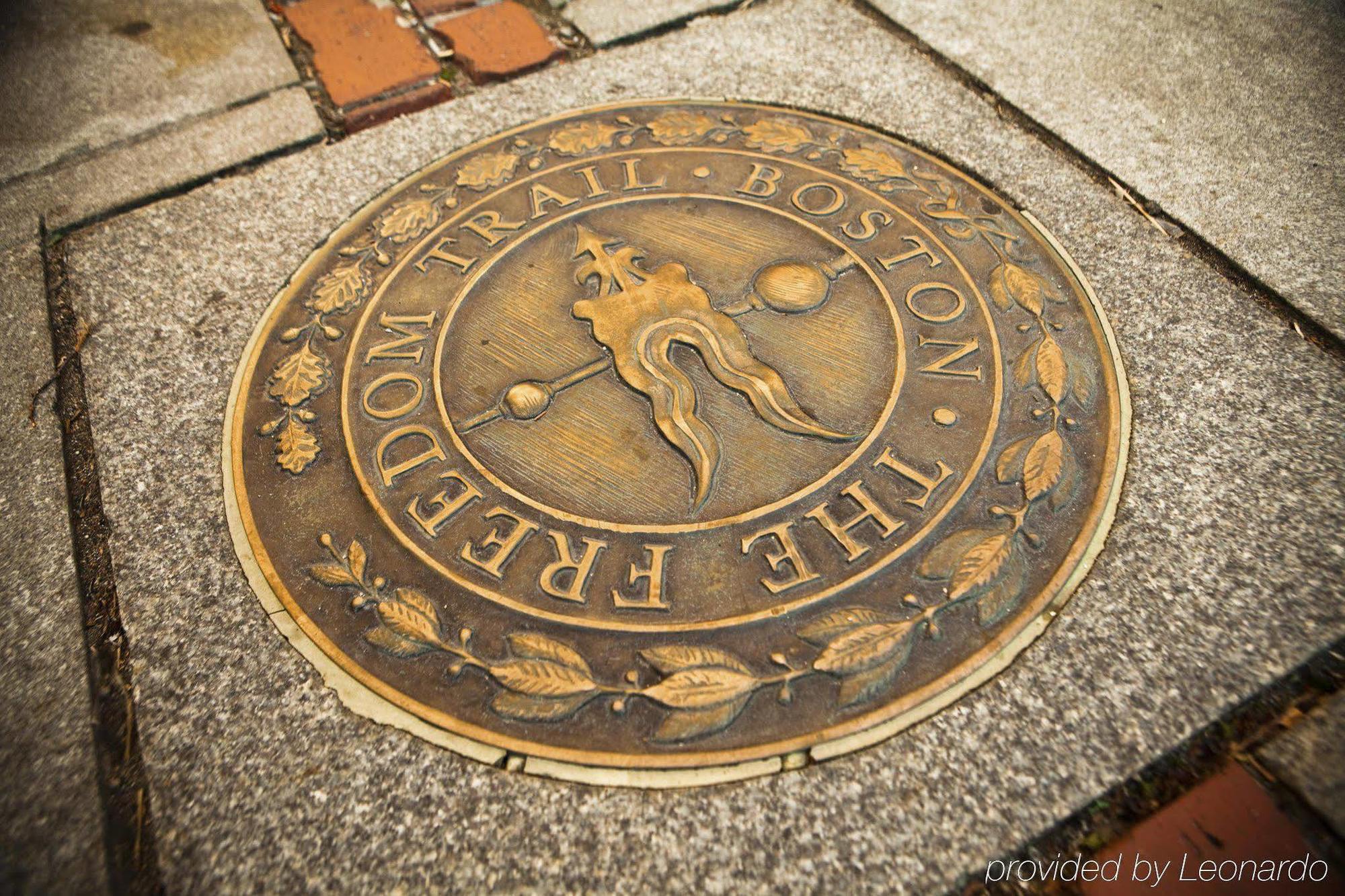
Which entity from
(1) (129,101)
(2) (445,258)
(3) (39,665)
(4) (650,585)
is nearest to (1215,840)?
(4) (650,585)

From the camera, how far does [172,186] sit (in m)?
2.08

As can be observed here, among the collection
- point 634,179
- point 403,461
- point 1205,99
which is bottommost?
point 403,461

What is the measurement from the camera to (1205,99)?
6.74 ft

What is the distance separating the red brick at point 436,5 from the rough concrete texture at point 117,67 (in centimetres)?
44

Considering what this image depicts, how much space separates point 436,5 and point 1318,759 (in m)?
2.85

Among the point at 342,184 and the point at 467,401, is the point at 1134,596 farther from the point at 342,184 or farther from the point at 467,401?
the point at 342,184

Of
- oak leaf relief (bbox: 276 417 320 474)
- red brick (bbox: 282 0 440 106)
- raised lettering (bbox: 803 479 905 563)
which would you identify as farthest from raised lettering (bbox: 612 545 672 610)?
red brick (bbox: 282 0 440 106)

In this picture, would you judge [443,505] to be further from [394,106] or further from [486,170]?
[394,106]

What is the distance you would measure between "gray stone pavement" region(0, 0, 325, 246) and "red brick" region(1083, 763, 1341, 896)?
95.3 inches

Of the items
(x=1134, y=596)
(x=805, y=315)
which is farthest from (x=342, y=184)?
(x=1134, y=596)

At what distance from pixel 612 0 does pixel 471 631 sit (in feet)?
6.76

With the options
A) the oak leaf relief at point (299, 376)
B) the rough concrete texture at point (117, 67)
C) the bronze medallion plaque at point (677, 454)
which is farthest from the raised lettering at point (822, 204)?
the rough concrete texture at point (117, 67)

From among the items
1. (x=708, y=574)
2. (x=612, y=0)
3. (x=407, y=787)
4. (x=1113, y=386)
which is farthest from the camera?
(x=612, y=0)

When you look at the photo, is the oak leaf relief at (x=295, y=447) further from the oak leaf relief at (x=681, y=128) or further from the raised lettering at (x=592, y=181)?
the oak leaf relief at (x=681, y=128)
